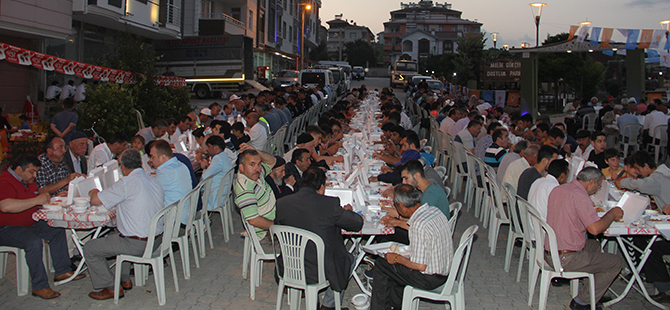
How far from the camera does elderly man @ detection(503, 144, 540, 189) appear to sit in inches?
259

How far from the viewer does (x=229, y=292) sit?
5.28 m

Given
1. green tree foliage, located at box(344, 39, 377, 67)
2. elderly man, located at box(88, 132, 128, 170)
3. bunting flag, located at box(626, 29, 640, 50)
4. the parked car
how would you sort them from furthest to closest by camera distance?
green tree foliage, located at box(344, 39, 377, 67), the parked car, bunting flag, located at box(626, 29, 640, 50), elderly man, located at box(88, 132, 128, 170)

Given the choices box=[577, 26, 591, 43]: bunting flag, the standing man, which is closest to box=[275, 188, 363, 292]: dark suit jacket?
the standing man

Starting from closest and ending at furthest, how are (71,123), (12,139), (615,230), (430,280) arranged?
(430,280)
(615,230)
(71,123)
(12,139)

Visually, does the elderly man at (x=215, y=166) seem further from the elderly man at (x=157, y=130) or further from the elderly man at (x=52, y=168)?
the elderly man at (x=157, y=130)

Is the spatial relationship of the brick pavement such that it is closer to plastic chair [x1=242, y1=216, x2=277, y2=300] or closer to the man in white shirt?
plastic chair [x1=242, y1=216, x2=277, y2=300]

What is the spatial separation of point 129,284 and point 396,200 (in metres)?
2.89

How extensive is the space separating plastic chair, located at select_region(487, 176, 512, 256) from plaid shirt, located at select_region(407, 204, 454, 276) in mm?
2304

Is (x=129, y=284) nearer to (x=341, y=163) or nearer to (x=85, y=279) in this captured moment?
(x=85, y=279)

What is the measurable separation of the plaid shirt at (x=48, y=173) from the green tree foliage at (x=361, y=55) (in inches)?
3131

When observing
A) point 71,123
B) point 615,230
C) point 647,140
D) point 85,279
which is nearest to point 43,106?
point 71,123

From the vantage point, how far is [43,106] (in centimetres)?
1523

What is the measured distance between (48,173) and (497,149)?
6.38 meters

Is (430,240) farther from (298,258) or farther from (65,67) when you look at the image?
(65,67)
